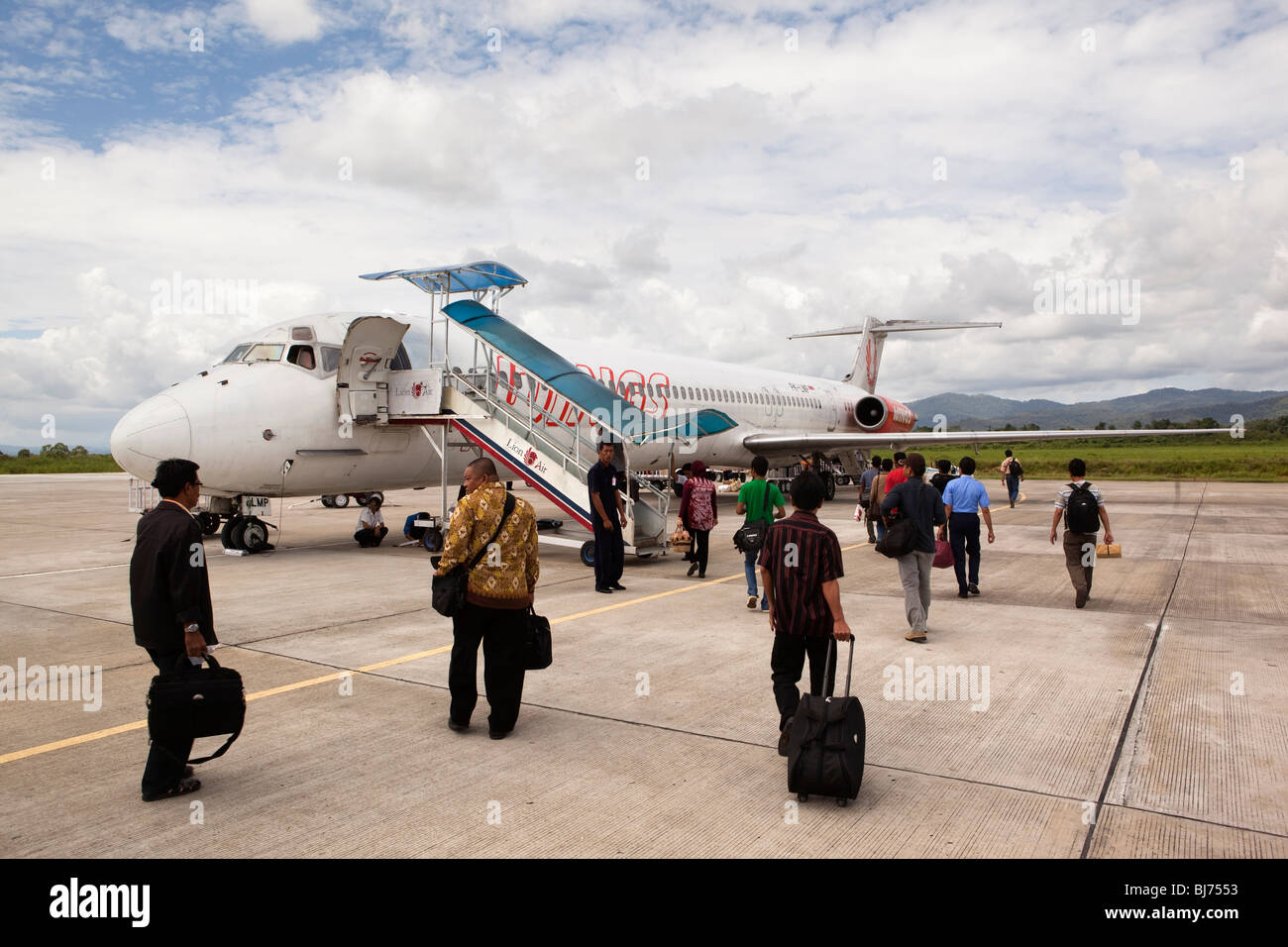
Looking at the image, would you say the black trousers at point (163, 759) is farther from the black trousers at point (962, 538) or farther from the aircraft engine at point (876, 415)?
the aircraft engine at point (876, 415)

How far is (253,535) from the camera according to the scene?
47.2 ft

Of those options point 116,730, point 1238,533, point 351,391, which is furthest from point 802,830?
point 1238,533

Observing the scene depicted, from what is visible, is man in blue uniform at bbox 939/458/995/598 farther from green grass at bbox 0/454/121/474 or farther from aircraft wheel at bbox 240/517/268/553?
green grass at bbox 0/454/121/474

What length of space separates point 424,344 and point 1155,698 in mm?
12441

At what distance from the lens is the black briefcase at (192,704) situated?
14.0 ft

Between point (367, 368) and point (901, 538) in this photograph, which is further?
point (367, 368)

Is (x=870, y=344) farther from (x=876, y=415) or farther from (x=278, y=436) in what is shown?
(x=278, y=436)

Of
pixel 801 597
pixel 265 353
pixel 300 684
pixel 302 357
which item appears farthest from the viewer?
pixel 302 357

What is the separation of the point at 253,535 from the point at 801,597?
39.4ft

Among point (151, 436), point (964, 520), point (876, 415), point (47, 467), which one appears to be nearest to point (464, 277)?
point (151, 436)

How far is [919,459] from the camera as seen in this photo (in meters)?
8.22

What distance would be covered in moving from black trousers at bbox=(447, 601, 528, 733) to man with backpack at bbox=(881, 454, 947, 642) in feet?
13.1

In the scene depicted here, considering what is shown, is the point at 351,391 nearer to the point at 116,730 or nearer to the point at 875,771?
the point at 116,730

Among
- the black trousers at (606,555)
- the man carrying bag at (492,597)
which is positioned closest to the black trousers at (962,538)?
the black trousers at (606,555)
